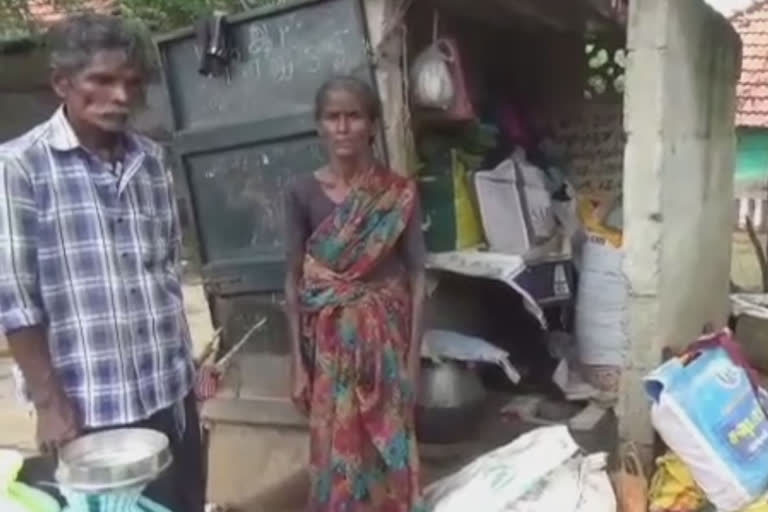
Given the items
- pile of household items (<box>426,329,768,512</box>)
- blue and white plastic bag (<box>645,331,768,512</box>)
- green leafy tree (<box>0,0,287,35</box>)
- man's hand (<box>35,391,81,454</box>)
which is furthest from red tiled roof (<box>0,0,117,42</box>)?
man's hand (<box>35,391,81,454</box>)

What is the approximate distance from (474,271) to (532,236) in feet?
1.87

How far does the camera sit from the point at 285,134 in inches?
158

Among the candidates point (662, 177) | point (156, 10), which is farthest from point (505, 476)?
point (156, 10)

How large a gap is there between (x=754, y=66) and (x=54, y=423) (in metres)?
13.2

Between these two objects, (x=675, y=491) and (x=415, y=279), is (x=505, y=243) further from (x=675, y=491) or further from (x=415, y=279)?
(x=675, y=491)

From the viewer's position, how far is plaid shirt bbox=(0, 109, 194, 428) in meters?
2.27

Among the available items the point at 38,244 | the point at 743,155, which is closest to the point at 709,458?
the point at 38,244

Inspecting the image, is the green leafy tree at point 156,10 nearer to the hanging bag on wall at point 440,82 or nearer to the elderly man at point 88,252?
the hanging bag on wall at point 440,82

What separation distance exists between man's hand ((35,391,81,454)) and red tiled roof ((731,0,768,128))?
12173mm

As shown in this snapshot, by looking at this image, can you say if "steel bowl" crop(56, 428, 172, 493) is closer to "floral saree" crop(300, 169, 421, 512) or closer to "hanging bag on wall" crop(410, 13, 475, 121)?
"floral saree" crop(300, 169, 421, 512)

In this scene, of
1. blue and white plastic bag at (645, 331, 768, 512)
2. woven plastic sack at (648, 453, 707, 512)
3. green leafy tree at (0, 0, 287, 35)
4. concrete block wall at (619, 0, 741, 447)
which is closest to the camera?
blue and white plastic bag at (645, 331, 768, 512)

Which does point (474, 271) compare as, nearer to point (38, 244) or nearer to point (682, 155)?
point (682, 155)

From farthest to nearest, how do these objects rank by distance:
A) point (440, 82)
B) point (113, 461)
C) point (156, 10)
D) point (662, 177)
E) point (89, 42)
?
point (156, 10) < point (440, 82) < point (662, 177) < point (89, 42) < point (113, 461)

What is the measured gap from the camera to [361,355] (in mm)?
3273
